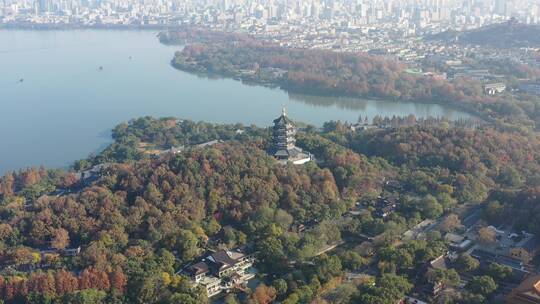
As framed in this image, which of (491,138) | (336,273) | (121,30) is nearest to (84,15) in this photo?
(121,30)

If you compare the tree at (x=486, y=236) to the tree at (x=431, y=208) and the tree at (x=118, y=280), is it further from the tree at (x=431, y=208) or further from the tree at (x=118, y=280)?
the tree at (x=118, y=280)

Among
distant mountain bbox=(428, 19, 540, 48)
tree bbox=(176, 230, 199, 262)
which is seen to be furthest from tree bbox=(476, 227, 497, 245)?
distant mountain bbox=(428, 19, 540, 48)

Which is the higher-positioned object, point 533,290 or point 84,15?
point 84,15

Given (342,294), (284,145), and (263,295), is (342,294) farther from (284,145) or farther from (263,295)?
(284,145)

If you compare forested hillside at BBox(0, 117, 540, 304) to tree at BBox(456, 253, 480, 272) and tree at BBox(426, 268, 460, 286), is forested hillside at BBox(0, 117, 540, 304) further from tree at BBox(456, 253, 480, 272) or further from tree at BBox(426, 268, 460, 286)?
tree at BBox(456, 253, 480, 272)

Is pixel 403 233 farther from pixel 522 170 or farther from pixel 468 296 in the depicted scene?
pixel 522 170

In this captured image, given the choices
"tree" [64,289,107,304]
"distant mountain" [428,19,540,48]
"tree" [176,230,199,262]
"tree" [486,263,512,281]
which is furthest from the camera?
"distant mountain" [428,19,540,48]
